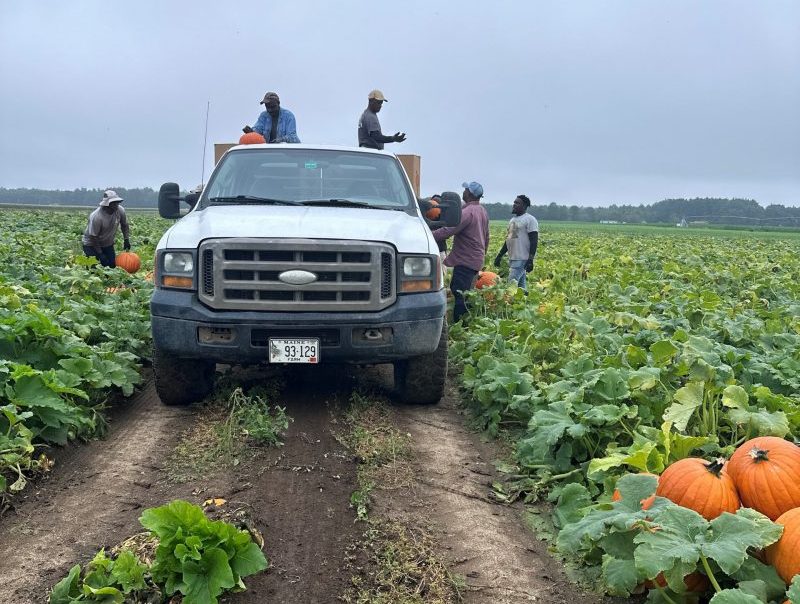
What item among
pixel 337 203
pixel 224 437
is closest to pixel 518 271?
pixel 337 203

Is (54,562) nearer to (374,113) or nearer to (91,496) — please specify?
(91,496)

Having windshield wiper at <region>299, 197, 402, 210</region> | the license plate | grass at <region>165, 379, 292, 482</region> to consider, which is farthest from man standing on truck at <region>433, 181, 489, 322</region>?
grass at <region>165, 379, 292, 482</region>

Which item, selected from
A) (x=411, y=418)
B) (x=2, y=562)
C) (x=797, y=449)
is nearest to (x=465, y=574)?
(x=797, y=449)

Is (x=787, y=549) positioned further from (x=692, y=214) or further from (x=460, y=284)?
(x=692, y=214)

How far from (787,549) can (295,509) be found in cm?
244

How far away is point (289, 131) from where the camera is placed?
10.5 meters

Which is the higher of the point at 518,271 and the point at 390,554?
the point at 518,271

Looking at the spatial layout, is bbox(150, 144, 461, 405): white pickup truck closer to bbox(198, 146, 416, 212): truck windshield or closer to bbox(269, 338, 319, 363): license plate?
bbox(269, 338, 319, 363): license plate

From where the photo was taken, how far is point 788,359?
18.0 feet

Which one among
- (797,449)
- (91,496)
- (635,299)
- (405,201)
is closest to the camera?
(797,449)

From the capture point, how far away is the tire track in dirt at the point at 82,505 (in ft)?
11.8

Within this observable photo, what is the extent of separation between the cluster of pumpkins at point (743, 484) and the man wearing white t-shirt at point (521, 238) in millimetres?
8613

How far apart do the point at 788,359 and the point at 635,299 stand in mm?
4116

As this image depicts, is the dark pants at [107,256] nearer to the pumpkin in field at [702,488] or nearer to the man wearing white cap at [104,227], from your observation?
the man wearing white cap at [104,227]
